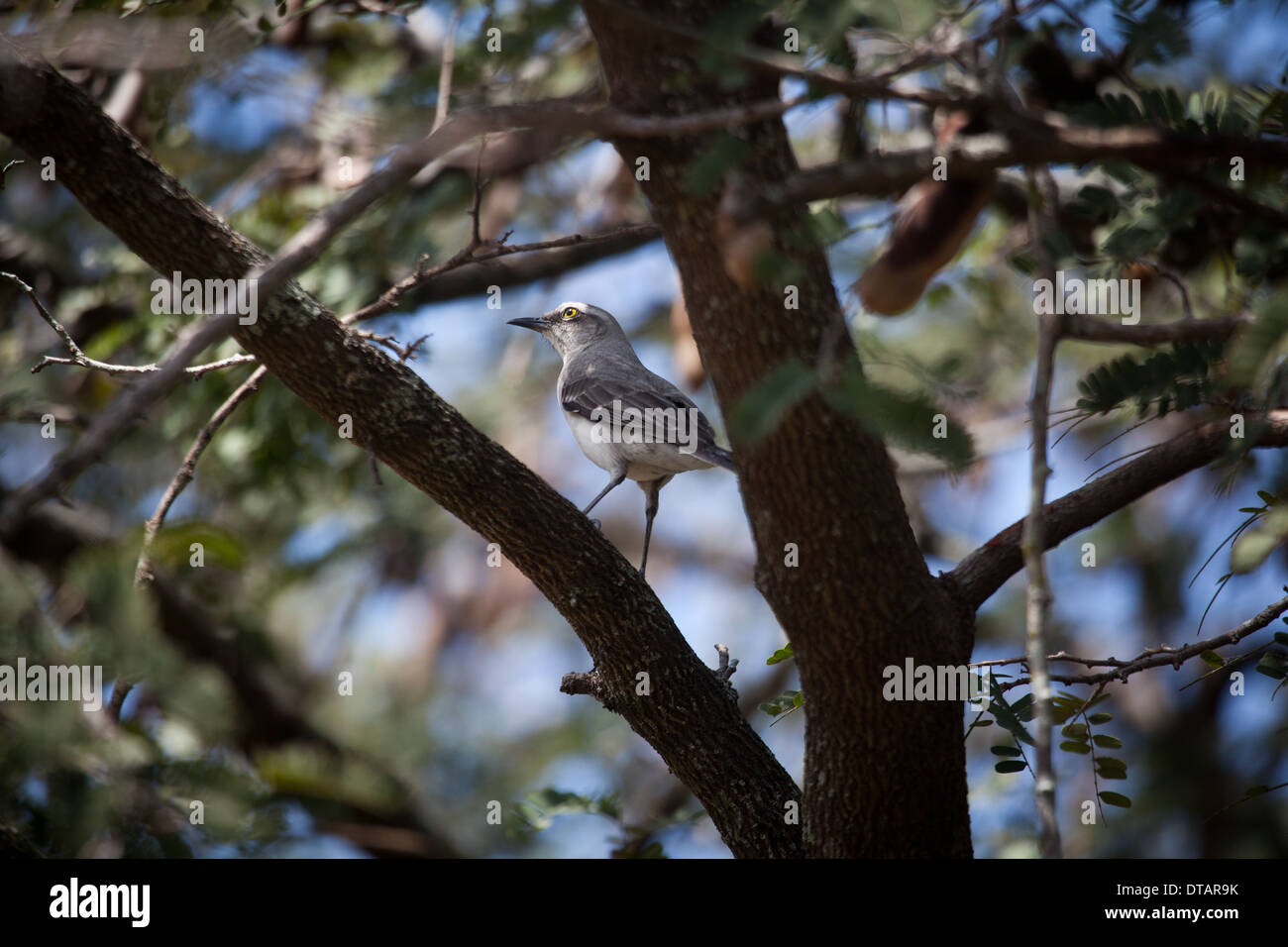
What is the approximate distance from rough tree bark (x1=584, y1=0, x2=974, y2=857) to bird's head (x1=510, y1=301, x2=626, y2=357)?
416cm

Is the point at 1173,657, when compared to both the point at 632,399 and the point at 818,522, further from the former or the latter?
the point at 632,399

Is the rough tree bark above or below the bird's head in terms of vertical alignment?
below

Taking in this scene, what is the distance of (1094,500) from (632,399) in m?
2.81

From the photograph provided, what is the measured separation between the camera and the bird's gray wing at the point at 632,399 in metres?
5.65

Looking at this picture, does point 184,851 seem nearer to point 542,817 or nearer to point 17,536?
point 542,817

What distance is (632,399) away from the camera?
6.08 m

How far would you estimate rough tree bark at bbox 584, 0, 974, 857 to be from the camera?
10.1ft

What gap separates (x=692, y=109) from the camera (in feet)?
10.3

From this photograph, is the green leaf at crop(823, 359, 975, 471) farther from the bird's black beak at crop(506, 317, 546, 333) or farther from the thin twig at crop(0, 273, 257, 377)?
the bird's black beak at crop(506, 317, 546, 333)

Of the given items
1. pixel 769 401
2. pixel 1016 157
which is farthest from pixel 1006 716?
pixel 1016 157

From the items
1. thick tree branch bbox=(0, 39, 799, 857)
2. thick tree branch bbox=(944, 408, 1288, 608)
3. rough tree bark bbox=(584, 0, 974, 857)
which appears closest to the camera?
rough tree bark bbox=(584, 0, 974, 857)

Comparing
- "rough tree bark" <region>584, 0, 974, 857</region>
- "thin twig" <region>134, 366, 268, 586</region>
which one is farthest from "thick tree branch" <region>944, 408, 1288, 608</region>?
"thin twig" <region>134, 366, 268, 586</region>

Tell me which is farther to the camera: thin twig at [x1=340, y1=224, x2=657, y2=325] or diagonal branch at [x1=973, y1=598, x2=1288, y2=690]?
thin twig at [x1=340, y1=224, x2=657, y2=325]
